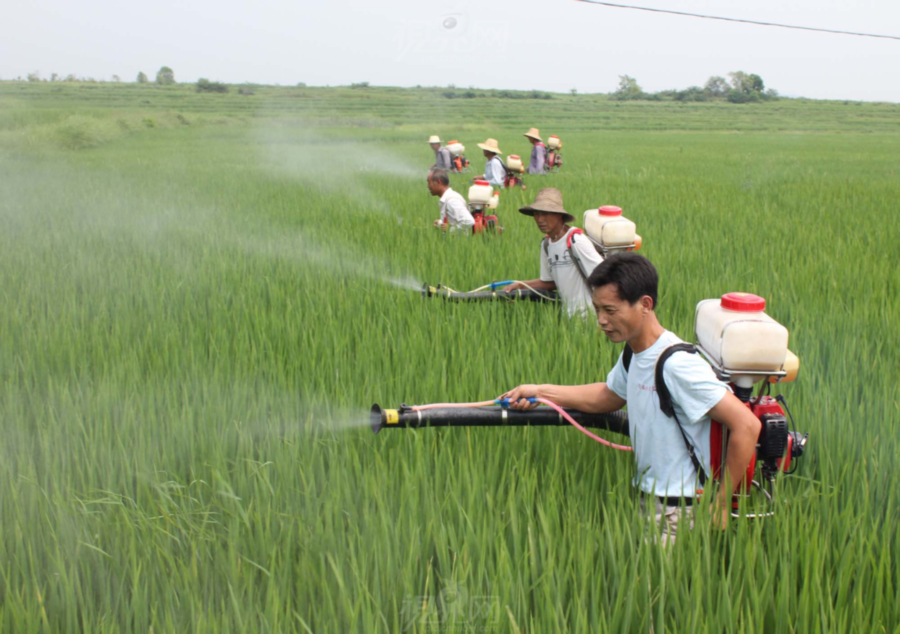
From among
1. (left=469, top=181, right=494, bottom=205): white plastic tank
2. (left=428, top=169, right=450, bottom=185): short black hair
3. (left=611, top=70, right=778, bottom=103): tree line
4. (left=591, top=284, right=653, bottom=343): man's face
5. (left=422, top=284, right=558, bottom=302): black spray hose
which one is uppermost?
(left=611, top=70, right=778, bottom=103): tree line

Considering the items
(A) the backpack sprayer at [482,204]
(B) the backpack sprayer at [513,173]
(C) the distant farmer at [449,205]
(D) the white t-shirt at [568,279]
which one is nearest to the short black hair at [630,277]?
(D) the white t-shirt at [568,279]

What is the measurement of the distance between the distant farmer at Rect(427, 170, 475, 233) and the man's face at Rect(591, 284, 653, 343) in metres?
4.20

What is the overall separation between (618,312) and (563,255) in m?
2.05

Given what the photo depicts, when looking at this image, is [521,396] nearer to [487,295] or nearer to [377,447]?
[377,447]

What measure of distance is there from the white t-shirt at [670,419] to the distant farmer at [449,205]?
4.22 metres

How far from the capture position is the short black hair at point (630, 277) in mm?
1959

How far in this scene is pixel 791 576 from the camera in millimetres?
1734

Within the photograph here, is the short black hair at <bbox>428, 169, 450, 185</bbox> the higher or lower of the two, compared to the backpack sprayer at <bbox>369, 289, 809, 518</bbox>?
higher

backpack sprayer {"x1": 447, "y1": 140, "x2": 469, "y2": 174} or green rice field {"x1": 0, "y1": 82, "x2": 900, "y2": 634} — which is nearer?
green rice field {"x1": 0, "y1": 82, "x2": 900, "y2": 634}

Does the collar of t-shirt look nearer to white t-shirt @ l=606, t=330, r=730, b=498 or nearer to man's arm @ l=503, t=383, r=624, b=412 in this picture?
man's arm @ l=503, t=383, r=624, b=412

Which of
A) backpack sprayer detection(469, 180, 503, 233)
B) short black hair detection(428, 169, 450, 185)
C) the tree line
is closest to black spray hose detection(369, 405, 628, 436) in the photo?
short black hair detection(428, 169, 450, 185)

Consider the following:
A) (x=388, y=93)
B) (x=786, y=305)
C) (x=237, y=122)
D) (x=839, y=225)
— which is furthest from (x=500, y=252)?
(x=388, y=93)

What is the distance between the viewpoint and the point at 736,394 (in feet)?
6.55

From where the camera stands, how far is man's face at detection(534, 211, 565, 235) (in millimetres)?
3906
